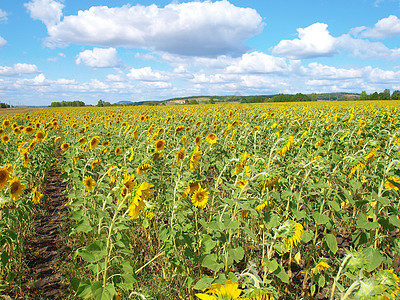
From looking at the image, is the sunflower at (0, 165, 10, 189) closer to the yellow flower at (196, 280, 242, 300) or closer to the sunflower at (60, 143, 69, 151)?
the yellow flower at (196, 280, 242, 300)

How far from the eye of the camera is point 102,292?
1824 millimetres

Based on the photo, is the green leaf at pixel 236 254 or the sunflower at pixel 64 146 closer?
the green leaf at pixel 236 254

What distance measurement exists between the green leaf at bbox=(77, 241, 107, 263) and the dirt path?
139cm

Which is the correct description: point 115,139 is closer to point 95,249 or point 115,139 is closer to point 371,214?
point 95,249

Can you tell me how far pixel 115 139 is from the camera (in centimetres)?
618

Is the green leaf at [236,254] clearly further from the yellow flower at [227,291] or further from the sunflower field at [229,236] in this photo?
the yellow flower at [227,291]

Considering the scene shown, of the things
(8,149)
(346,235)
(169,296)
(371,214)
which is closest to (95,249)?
(169,296)

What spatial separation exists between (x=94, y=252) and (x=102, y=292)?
0.29 metres

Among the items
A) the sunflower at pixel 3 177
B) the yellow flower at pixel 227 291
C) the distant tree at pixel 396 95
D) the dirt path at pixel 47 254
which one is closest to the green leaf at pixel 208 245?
the yellow flower at pixel 227 291

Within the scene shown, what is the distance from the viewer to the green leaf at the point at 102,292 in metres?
1.79

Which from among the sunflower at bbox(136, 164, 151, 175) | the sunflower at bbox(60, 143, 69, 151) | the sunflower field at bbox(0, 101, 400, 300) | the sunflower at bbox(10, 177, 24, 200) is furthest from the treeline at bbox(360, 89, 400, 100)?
the sunflower at bbox(10, 177, 24, 200)

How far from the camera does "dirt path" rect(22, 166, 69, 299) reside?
3078 millimetres

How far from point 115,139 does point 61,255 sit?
9.83 feet

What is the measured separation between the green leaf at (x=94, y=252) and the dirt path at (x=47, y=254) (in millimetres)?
1385
